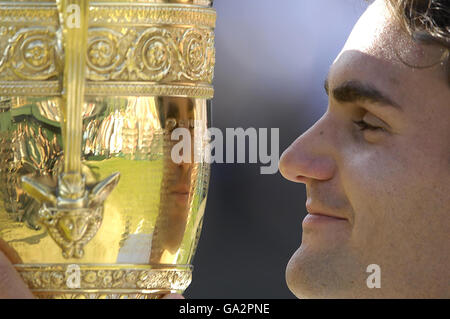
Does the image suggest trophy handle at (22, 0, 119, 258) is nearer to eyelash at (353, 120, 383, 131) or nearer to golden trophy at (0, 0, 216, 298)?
golden trophy at (0, 0, 216, 298)

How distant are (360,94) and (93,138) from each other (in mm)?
272

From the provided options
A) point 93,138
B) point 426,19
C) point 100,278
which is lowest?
point 100,278

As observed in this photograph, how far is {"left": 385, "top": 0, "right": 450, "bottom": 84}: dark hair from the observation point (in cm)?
93

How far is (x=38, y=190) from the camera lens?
864 millimetres

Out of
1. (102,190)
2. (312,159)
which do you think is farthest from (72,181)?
(312,159)

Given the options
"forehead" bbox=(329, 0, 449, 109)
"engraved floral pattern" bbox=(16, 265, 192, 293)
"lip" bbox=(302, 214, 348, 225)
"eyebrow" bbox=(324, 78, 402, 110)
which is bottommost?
"engraved floral pattern" bbox=(16, 265, 192, 293)

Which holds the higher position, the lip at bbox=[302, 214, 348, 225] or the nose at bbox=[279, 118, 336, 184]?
the nose at bbox=[279, 118, 336, 184]

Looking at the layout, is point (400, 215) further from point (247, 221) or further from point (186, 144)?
point (247, 221)

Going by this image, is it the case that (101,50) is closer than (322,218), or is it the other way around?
(101,50)

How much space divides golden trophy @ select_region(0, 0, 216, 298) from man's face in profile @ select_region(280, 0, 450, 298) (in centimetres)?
16

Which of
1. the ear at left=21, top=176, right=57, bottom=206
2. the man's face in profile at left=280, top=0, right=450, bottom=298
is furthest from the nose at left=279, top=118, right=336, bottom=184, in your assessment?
the ear at left=21, top=176, right=57, bottom=206

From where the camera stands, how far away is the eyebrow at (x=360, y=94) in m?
0.95

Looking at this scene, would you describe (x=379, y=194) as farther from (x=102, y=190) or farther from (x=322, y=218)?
(x=102, y=190)

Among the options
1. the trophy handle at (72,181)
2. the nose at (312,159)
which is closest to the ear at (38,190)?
the trophy handle at (72,181)
